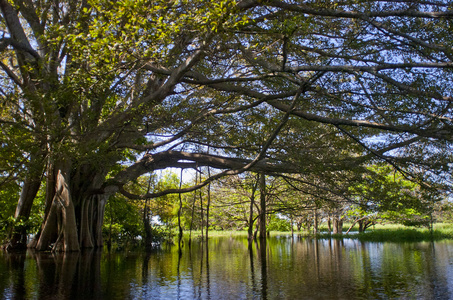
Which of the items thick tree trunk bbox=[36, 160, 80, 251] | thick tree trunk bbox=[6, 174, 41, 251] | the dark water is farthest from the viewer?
thick tree trunk bbox=[6, 174, 41, 251]

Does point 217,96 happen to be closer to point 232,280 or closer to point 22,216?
point 232,280

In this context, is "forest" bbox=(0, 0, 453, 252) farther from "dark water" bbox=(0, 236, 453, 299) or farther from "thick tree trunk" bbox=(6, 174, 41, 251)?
"dark water" bbox=(0, 236, 453, 299)

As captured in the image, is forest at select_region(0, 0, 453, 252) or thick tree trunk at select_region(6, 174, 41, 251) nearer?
forest at select_region(0, 0, 453, 252)

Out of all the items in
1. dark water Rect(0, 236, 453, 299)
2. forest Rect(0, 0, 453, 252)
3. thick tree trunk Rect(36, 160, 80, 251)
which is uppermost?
forest Rect(0, 0, 453, 252)

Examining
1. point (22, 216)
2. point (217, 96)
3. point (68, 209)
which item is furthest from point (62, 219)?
point (217, 96)

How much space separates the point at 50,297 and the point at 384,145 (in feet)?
27.7

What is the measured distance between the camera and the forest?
810 cm

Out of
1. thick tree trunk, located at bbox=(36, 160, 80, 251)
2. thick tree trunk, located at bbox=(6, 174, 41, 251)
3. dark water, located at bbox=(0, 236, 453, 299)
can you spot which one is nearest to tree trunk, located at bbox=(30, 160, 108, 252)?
thick tree trunk, located at bbox=(36, 160, 80, 251)

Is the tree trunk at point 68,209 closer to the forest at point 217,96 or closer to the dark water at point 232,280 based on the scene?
the forest at point 217,96

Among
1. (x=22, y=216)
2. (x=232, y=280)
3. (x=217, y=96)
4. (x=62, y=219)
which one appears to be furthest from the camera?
(x=22, y=216)

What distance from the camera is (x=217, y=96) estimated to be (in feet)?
42.1

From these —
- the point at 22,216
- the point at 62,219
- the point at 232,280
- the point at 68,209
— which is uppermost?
the point at 68,209

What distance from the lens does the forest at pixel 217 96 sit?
26.6 ft

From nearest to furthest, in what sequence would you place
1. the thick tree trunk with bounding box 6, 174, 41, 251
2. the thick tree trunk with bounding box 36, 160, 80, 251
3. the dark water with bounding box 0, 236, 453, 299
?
the dark water with bounding box 0, 236, 453, 299 → the thick tree trunk with bounding box 36, 160, 80, 251 → the thick tree trunk with bounding box 6, 174, 41, 251
